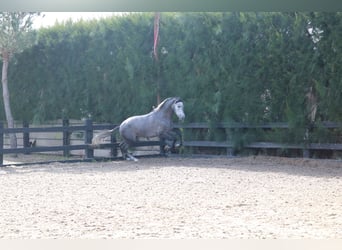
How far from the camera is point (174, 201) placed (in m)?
5.71

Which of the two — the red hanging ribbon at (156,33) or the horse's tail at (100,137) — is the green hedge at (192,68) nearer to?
the red hanging ribbon at (156,33)

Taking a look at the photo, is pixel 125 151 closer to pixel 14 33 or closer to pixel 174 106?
pixel 174 106

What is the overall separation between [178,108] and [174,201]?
4772 millimetres

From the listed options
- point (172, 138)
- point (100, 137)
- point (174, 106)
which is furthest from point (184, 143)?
point (100, 137)

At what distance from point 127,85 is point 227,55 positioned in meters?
2.52

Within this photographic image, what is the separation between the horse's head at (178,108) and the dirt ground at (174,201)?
1.11 m

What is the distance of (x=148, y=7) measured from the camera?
388cm

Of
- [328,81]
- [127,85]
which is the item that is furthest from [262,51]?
[127,85]

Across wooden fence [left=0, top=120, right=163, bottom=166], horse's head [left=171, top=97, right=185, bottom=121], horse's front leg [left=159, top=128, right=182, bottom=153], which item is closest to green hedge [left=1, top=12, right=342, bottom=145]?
horse's front leg [left=159, top=128, right=182, bottom=153]

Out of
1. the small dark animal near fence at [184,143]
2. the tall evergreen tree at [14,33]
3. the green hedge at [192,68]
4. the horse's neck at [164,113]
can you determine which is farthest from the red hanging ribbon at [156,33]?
the tall evergreen tree at [14,33]

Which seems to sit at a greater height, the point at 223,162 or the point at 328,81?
the point at 328,81

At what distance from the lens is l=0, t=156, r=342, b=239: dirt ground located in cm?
431

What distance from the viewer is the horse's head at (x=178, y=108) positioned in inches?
404

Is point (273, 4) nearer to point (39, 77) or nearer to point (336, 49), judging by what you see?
point (336, 49)
